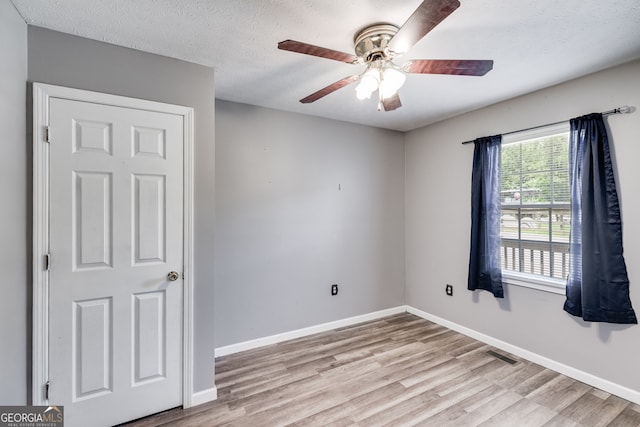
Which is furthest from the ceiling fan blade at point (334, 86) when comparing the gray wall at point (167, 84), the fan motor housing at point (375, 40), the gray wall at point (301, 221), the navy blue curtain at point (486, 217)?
the navy blue curtain at point (486, 217)

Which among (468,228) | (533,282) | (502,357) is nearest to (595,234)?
(533,282)

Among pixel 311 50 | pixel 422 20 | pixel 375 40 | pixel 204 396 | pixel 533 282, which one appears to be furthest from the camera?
pixel 533 282

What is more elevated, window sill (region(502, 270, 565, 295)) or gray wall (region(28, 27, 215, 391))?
gray wall (region(28, 27, 215, 391))

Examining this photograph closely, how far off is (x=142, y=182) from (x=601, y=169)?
333 cm

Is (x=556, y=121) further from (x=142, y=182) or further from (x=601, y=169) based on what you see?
(x=142, y=182)

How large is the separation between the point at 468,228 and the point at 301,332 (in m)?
2.19

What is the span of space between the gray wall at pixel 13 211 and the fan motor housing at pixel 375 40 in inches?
71.9

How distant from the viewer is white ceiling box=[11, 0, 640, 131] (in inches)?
60.3

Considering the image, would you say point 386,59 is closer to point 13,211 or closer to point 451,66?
point 451,66

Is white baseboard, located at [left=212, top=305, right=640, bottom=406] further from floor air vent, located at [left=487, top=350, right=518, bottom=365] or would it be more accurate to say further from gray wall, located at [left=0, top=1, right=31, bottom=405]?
gray wall, located at [left=0, top=1, right=31, bottom=405]

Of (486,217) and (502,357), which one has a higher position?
(486,217)

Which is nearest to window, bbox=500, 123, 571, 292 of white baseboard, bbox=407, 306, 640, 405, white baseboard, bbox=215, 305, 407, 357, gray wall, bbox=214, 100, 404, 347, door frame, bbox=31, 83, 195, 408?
white baseboard, bbox=407, 306, 640, 405

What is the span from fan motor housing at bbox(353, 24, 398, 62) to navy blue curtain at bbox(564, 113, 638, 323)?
5.89ft

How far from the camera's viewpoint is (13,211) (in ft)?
5.02
